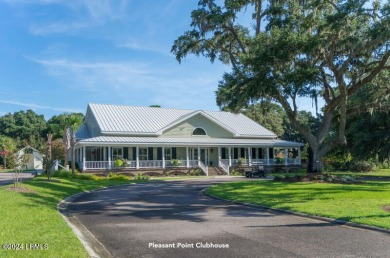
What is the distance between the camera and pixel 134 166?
121 ft

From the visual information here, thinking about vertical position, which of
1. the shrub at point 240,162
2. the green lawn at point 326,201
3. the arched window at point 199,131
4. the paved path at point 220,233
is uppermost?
the arched window at point 199,131

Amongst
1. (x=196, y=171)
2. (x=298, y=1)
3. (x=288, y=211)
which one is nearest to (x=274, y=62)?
(x=298, y=1)

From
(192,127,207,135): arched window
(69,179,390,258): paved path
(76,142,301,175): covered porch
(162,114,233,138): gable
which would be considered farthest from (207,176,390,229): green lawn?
(192,127,207,135): arched window

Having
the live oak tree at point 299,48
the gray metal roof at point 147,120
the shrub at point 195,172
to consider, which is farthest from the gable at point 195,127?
the live oak tree at point 299,48

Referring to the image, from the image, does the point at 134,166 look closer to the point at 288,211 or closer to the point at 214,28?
the point at 214,28

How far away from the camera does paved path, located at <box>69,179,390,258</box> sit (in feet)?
24.7

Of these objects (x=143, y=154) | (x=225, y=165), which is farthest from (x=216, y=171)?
(x=143, y=154)

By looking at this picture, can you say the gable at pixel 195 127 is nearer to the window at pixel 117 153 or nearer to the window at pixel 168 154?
the window at pixel 168 154

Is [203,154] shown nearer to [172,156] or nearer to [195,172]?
[172,156]

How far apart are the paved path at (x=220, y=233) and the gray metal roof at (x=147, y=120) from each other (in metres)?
24.2

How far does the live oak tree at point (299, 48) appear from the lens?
20.7m

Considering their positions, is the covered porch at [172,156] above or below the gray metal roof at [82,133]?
below

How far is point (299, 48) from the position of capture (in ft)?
68.4

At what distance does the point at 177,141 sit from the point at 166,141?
120 centimetres
